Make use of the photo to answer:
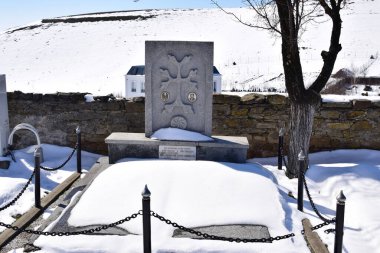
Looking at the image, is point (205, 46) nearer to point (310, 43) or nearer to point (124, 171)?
point (124, 171)

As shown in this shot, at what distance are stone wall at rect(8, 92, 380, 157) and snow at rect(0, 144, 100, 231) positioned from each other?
38 centimetres

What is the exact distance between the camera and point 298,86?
630cm

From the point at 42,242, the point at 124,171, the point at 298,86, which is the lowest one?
the point at 42,242

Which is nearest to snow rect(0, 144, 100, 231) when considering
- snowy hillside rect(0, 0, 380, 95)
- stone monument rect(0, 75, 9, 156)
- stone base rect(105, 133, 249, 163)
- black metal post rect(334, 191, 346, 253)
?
stone monument rect(0, 75, 9, 156)

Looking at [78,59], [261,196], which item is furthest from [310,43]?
[261,196]

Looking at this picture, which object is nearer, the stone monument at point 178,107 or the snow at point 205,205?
the snow at point 205,205

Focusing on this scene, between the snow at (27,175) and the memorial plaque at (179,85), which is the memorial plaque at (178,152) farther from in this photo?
the snow at (27,175)

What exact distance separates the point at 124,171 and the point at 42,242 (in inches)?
64.1

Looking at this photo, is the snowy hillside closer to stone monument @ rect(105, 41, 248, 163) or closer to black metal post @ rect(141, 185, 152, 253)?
stone monument @ rect(105, 41, 248, 163)

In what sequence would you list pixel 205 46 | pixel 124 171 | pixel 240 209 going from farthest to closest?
pixel 205 46 → pixel 124 171 → pixel 240 209

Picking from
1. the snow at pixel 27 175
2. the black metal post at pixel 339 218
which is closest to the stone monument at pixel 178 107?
the snow at pixel 27 175

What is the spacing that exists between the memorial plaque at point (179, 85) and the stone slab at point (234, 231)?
240cm

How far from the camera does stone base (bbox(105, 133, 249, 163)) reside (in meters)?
6.12

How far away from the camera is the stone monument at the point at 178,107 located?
Result: 6152 millimetres
